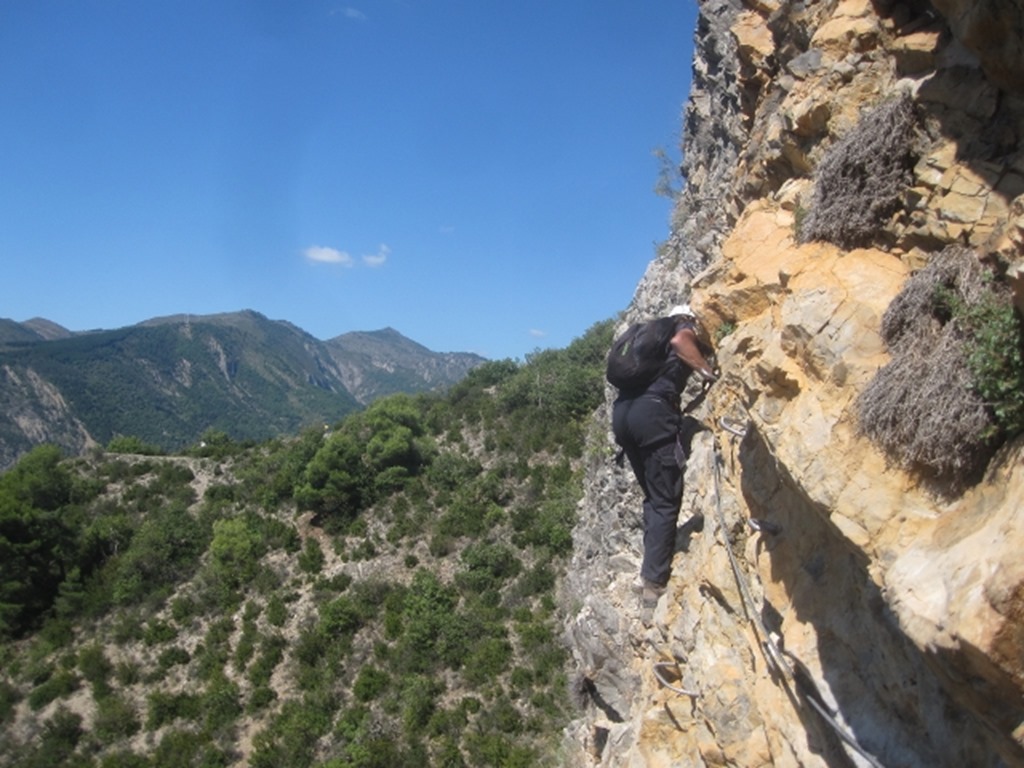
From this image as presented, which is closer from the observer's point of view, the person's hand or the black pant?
the person's hand

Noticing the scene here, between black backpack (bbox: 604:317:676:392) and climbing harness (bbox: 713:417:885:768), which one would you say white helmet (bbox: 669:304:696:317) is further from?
climbing harness (bbox: 713:417:885:768)

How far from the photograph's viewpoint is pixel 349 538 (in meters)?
26.4

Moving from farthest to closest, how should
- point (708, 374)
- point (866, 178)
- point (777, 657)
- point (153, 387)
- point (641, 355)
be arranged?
point (153, 387), point (641, 355), point (708, 374), point (866, 178), point (777, 657)

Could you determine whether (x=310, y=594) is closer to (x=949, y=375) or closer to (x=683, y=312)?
(x=683, y=312)

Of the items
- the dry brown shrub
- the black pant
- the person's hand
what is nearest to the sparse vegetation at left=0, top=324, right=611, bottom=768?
the black pant

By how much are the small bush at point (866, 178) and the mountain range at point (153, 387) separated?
199 feet

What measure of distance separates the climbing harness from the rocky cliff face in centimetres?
2

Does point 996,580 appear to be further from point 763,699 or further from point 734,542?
point 734,542

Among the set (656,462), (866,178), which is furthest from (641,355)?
(866,178)

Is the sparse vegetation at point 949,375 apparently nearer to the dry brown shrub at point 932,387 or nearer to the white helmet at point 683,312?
the dry brown shrub at point 932,387

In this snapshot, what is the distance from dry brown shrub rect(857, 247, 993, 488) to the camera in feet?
9.66

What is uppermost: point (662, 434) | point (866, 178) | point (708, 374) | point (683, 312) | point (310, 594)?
point (866, 178)

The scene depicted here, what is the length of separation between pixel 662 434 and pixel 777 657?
2050 mm

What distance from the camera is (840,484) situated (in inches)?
135
